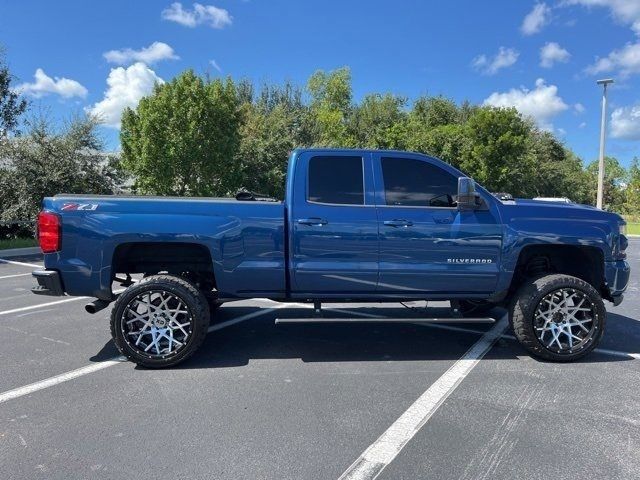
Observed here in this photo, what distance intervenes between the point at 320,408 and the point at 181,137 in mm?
17027

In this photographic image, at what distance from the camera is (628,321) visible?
662cm

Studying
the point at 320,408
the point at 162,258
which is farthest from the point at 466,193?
the point at 162,258

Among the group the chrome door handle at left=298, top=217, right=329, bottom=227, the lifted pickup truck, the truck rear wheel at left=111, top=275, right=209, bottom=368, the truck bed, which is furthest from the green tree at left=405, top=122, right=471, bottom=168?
the truck rear wheel at left=111, top=275, right=209, bottom=368

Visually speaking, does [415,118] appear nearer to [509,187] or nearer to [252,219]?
[509,187]

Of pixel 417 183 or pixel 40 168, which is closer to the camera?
pixel 417 183

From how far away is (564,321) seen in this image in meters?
4.91

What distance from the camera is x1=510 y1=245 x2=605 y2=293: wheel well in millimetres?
5113

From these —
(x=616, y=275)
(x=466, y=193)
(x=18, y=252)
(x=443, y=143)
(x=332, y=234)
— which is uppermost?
(x=443, y=143)

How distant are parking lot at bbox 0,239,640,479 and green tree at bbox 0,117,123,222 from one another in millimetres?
12941

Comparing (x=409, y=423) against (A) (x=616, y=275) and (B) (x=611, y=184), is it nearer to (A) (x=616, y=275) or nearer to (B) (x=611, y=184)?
(A) (x=616, y=275)

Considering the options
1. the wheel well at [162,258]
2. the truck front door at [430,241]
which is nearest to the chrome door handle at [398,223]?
the truck front door at [430,241]

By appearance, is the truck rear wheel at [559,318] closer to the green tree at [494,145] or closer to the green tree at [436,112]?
the green tree at [494,145]

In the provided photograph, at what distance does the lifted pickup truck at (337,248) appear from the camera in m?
4.61

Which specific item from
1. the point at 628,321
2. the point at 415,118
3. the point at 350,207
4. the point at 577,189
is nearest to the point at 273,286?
the point at 350,207
